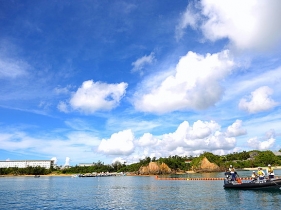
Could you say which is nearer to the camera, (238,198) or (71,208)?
(71,208)

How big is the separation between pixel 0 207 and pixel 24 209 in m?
5.84

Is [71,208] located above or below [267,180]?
below

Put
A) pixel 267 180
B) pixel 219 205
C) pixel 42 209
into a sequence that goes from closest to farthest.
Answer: pixel 219 205 < pixel 42 209 < pixel 267 180

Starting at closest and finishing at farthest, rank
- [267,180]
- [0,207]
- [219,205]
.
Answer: [219,205] < [0,207] < [267,180]

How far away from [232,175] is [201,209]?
24157 mm

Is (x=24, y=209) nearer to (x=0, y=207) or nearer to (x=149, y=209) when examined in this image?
(x=0, y=207)

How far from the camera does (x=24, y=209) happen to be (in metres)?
41.4

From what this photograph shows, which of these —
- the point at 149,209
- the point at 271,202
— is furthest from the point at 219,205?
the point at 149,209

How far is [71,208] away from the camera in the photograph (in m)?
41.0

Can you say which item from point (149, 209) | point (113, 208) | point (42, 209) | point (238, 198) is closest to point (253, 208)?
point (238, 198)

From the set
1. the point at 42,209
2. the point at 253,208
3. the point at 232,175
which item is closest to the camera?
the point at 253,208

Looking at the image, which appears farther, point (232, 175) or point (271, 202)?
point (232, 175)

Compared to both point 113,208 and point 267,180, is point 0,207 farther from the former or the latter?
point 267,180

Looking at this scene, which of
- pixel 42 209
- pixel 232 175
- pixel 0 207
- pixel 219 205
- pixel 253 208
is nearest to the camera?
pixel 253 208
